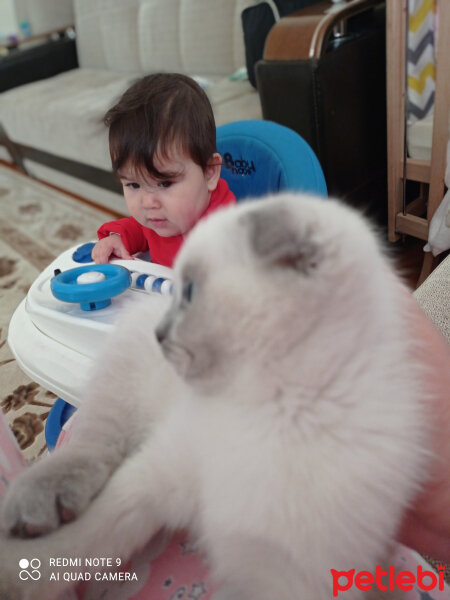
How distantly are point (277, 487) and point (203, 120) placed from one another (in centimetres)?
70

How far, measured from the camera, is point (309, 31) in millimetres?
1326

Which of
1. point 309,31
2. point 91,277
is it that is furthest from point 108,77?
point 91,277

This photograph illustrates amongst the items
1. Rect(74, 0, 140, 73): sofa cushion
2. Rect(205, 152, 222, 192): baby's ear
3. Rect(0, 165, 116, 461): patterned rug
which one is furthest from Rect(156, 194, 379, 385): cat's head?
Rect(74, 0, 140, 73): sofa cushion

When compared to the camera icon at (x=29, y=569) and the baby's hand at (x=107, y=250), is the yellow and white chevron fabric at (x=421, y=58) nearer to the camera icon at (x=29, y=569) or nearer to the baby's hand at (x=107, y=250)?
the baby's hand at (x=107, y=250)

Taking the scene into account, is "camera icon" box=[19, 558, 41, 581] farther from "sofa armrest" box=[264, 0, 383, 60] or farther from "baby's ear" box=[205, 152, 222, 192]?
"sofa armrest" box=[264, 0, 383, 60]

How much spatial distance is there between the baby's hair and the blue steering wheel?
0.24 metres

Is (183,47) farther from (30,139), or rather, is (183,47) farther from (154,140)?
(154,140)

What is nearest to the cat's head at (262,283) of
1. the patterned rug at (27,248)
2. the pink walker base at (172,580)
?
the pink walker base at (172,580)

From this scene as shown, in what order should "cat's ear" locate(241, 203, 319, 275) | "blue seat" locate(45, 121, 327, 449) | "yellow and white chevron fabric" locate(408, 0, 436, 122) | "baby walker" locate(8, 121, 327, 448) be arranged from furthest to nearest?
"yellow and white chevron fabric" locate(408, 0, 436, 122), "blue seat" locate(45, 121, 327, 449), "baby walker" locate(8, 121, 327, 448), "cat's ear" locate(241, 203, 319, 275)

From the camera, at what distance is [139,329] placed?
1.70ft

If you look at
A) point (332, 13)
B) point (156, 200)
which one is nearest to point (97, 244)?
point (156, 200)

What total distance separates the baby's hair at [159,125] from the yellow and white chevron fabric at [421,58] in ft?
3.05

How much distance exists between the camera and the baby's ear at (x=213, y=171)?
92 centimetres

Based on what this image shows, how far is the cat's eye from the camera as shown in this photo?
1.18ft
